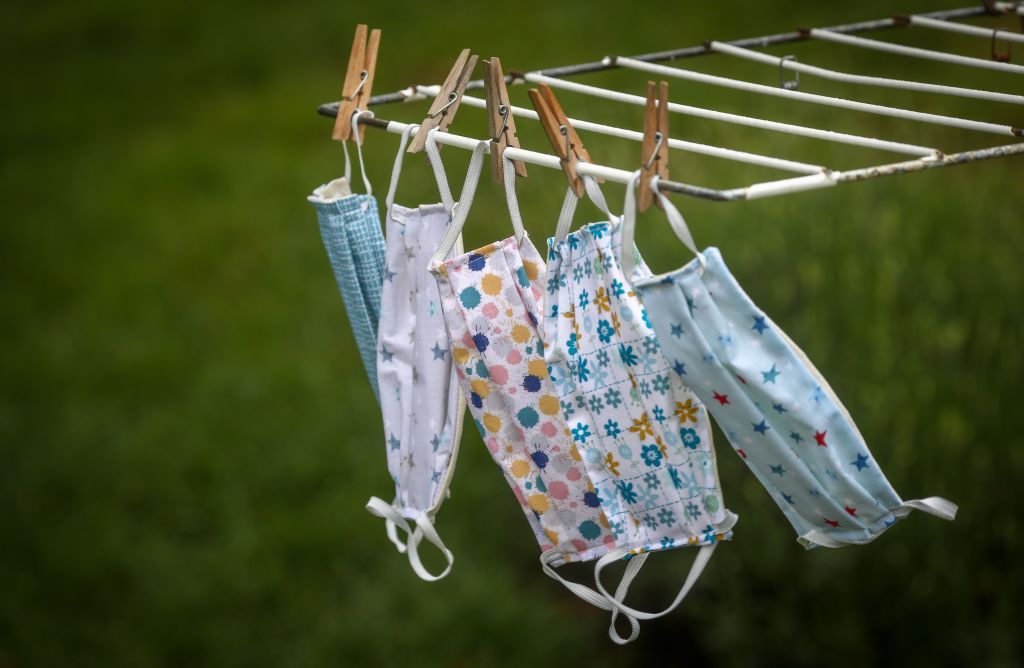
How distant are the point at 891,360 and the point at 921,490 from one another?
0.34 m

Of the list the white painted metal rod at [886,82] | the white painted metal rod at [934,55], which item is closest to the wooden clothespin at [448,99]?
the white painted metal rod at [886,82]

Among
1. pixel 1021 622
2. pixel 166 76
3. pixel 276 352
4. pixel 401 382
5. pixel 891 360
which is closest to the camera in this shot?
pixel 401 382

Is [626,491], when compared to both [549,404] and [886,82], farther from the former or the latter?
[886,82]

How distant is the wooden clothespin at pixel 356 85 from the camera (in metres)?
1.45

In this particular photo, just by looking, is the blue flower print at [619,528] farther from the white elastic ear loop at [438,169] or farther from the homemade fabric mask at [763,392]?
the white elastic ear loop at [438,169]

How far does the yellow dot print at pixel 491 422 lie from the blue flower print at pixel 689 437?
0.24 meters

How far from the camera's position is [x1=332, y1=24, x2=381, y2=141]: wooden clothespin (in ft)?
4.77

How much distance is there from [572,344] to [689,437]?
18 centimetres

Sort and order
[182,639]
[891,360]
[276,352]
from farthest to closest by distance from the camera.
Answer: [276,352] < [182,639] < [891,360]

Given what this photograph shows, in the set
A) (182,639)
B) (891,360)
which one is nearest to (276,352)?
(182,639)

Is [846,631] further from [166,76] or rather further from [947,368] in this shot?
[166,76]

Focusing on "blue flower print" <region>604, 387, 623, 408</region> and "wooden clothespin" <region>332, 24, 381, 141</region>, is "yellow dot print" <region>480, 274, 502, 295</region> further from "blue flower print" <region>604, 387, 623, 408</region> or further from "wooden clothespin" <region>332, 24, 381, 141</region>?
"wooden clothespin" <region>332, 24, 381, 141</region>

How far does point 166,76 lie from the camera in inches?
261

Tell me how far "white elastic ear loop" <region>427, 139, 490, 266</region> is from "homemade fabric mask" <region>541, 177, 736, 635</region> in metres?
0.12
